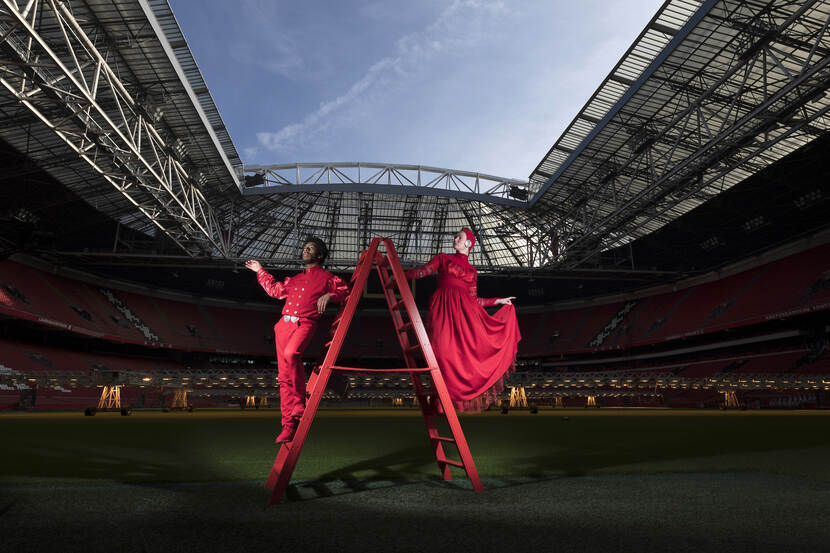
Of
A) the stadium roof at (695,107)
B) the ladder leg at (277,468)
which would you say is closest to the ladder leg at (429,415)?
the ladder leg at (277,468)

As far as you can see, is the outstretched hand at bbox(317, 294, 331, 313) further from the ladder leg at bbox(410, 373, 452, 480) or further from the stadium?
the ladder leg at bbox(410, 373, 452, 480)

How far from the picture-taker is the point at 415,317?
4.30 m

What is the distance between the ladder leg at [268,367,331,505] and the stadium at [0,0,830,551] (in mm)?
22

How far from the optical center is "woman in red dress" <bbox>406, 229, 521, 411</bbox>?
4.66m

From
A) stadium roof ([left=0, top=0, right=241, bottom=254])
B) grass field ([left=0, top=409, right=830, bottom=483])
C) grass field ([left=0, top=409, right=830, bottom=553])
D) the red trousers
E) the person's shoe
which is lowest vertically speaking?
grass field ([left=0, top=409, right=830, bottom=483])

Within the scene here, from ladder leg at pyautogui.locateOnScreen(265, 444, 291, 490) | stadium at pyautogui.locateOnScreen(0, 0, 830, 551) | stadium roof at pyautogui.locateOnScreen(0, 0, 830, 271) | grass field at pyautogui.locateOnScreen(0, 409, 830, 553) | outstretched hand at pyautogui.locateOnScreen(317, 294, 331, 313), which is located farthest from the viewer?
stadium roof at pyautogui.locateOnScreen(0, 0, 830, 271)

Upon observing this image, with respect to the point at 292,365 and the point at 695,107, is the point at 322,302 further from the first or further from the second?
the point at 695,107

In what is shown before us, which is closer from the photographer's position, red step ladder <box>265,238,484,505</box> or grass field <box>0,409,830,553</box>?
grass field <box>0,409,830,553</box>

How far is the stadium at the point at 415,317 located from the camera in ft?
11.4

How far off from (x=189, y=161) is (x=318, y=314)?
79.3 ft

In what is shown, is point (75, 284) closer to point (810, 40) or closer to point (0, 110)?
point (0, 110)

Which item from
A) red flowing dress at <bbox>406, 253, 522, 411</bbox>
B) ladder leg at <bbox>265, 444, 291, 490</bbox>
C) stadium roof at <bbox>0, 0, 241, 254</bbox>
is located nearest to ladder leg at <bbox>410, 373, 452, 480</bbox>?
red flowing dress at <bbox>406, 253, 522, 411</bbox>

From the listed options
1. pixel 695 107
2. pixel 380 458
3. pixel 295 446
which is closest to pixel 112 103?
pixel 380 458

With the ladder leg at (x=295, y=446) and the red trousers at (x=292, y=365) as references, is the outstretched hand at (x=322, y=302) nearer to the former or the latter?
the red trousers at (x=292, y=365)
